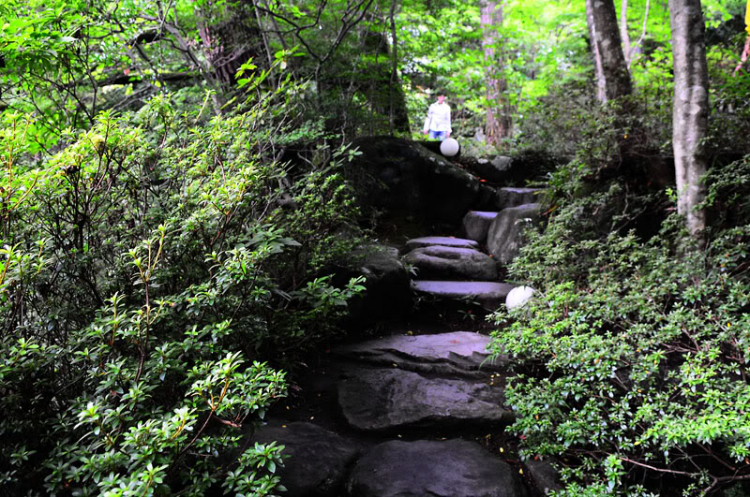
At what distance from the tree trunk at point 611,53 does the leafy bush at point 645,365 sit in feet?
5.40

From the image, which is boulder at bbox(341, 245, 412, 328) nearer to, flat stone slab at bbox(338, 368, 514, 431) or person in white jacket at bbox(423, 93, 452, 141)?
flat stone slab at bbox(338, 368, 514, 431)

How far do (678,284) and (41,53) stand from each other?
4622 millimetres

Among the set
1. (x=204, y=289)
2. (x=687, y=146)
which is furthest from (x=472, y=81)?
(x=204, y=289)

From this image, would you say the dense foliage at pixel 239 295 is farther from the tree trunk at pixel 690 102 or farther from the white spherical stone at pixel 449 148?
the white spherical stone at pixel 449 148

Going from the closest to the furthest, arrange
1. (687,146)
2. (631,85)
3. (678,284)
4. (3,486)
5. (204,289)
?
1. (3,486)
2. (204,289)
3. (678,284)
4. (687,146)
5. (631,85)

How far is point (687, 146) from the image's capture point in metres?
3.87

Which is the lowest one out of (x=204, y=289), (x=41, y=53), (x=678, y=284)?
(x=678, y=284)

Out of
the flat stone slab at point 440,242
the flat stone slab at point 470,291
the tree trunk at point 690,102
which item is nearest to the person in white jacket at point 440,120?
the flat stone slab at point 440,242

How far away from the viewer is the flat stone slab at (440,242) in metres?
6.17

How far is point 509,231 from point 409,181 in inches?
69.8

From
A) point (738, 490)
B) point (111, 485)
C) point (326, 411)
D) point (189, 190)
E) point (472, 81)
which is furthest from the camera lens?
point (472, 81)

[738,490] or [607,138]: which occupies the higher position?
[607,138]

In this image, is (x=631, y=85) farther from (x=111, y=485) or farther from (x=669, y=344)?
(x=111, y=485)

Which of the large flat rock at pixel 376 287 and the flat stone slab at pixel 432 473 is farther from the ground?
the large flat rock at pixel 376 287
